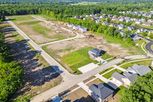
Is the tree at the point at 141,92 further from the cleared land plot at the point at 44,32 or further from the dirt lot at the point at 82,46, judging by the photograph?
the cleared land plot at the point at 44,32

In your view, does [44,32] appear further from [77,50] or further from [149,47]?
[149,47]

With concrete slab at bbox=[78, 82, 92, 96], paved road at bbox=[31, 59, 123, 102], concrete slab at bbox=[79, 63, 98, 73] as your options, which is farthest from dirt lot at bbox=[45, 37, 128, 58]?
concrete slab at bbox=[78, 82, 92, 96]

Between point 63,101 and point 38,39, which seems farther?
point 38,39

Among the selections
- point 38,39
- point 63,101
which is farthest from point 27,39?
point 63,101

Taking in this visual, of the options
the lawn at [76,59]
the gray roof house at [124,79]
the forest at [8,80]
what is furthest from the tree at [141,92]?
the forest at [8,80]

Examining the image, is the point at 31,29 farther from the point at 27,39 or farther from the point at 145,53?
the point at 145,53

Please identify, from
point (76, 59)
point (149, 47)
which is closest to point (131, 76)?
point (76, 59)
